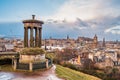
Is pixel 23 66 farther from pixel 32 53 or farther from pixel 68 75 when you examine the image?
pixel 68 75

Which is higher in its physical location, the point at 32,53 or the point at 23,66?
the point at 32,53

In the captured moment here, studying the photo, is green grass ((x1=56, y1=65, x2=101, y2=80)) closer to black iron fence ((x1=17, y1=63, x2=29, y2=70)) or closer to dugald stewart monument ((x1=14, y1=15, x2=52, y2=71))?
dugald stewart monument ((x1=14, y1=15, x2=52, y2=71))

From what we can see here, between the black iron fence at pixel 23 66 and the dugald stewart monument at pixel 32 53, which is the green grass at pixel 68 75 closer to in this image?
the dugald stewart monument at pixel 32 53

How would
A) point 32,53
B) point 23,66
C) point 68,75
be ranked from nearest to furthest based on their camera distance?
1. point 68,75
2. point 23,66
3. point 32,53

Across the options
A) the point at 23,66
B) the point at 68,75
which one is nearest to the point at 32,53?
the point at 23,66

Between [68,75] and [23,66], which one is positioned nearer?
[68,75]

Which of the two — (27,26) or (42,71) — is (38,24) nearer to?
(27,26)

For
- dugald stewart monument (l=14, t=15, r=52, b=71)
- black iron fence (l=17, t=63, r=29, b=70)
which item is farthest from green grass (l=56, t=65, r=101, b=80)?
black iron fence (l=17, t=63, r=29, b=70)

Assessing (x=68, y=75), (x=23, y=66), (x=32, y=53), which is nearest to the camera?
(x=68, y=75)

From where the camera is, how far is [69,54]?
8075cm

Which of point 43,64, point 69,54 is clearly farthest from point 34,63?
point 69,54

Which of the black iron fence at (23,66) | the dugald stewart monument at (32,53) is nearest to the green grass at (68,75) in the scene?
the dugald stewart monument at (32,53)

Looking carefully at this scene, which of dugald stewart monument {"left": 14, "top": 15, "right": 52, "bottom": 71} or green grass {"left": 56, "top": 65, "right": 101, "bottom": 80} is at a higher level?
dugald stewart monument {"left": 14, "top": 15, "right": 52, "bottom": 71}

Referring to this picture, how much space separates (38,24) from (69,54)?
186 feet
